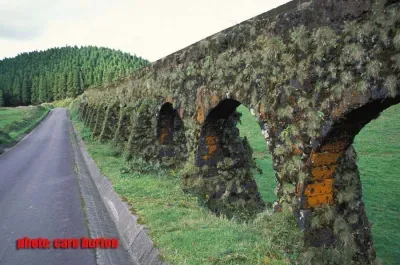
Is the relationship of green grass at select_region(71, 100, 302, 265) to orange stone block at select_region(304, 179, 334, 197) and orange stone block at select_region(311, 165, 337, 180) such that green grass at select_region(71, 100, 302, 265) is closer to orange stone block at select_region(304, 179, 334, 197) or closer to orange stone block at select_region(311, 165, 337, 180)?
orange stone block at select_region(304, 179, 334, 197)

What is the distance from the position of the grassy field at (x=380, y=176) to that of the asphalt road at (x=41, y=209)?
5932mm

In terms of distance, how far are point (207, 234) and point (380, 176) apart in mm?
10249

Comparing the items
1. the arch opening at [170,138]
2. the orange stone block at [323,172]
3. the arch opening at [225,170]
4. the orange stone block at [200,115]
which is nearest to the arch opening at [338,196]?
the orange stone block at [323,172]

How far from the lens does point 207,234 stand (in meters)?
5.66

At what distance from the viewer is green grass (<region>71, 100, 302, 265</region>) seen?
16.0ft

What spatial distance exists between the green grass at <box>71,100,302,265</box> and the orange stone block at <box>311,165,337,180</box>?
2.70ft

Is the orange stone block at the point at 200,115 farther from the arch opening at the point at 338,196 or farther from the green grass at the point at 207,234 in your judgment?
the arch opening at the point at 338,196

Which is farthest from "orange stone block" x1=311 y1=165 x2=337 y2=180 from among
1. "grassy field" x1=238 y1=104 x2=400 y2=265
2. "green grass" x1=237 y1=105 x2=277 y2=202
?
"green grass" x1=237 y1=105 x2=277 y2=202

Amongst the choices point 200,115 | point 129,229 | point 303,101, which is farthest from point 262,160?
point 303,101

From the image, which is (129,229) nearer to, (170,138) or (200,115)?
(200,115)

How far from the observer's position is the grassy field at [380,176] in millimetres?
8258

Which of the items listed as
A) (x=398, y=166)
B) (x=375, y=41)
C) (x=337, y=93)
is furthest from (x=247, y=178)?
(x=398, y=166)

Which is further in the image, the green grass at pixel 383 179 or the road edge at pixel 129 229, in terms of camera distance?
the green grass at pixel 383 179

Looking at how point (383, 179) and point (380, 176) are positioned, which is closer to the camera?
point (383, 179)
